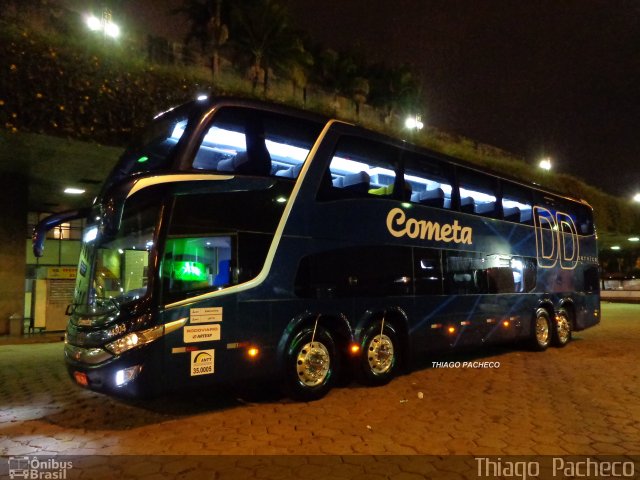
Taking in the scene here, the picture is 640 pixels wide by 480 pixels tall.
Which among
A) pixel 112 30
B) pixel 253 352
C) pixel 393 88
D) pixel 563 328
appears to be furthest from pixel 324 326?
pixel 393 88

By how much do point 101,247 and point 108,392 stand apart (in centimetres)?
169

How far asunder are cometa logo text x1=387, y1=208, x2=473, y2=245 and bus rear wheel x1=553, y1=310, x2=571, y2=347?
14.2ft

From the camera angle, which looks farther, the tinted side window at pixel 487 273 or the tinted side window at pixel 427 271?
the tinted side window at pixel 487 273

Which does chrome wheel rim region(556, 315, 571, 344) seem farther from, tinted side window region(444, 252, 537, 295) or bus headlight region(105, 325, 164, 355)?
bus headlight region(105, 325, 164, 355)

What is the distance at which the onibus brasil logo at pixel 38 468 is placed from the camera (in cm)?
451

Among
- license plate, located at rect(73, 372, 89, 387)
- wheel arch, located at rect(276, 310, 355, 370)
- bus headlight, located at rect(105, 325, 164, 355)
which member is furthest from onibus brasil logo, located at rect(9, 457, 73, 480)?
wheel arch, located at rect(276, 310, 355, 370)

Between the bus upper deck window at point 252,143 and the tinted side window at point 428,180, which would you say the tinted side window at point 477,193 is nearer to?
the tinted side window at point 428,180

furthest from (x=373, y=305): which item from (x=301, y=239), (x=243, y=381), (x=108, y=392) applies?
(x=108, y=392)

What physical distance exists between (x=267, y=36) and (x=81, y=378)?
26256mm

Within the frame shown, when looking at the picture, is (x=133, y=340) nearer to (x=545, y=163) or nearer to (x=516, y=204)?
(x=516, y=204)

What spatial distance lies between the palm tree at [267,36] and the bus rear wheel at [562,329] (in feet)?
65.5

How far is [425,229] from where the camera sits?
9039mm

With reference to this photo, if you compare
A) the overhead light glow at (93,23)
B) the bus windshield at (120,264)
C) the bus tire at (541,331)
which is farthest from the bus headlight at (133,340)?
the overhead light glow at (93,23)

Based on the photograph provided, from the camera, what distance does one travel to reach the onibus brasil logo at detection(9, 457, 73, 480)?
451 centimetres
